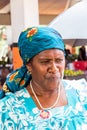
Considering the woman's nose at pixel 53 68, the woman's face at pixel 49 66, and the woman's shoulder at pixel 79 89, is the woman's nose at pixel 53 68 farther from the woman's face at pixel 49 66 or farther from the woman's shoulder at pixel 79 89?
the woman's shoulder at pixel 79 89

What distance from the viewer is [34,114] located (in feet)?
5.54

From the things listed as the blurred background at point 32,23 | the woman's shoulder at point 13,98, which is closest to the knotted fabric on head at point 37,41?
the woman's shoulder at point 13,98

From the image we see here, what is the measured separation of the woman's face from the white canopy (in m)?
2.49

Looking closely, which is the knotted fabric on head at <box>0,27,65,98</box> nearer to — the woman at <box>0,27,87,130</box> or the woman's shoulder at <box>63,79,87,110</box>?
the woman at <box>0,27,87,130</box>

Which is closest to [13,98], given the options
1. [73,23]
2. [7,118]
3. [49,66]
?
[7,118]

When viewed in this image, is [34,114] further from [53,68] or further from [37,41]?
[37,41]

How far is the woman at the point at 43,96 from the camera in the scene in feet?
5.42

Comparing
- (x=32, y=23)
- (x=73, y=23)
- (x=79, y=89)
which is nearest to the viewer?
(x=79, y=89)

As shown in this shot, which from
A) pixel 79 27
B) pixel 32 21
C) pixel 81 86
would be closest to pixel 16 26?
pixel 32 21

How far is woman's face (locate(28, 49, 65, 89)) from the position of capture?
165 centimetres

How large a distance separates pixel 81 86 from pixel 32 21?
587cm

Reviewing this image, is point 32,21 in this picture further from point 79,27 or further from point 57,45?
point 57,45

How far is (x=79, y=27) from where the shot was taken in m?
4.26

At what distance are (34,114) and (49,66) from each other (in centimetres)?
24
